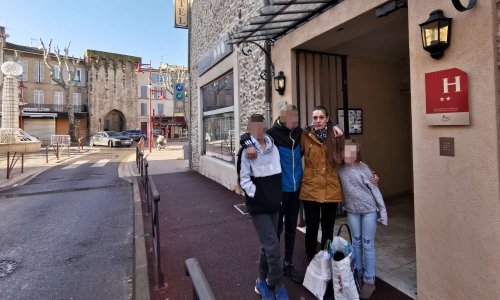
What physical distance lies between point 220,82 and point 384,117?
179 inches

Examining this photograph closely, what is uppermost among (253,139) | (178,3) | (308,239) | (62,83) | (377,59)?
(62,83)

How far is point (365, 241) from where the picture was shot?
2.69m

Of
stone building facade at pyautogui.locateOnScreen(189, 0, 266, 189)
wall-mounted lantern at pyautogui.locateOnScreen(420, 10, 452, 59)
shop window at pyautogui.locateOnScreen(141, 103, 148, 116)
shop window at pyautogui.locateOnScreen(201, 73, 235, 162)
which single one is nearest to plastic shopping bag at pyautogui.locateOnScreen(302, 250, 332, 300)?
wall-mounted lantern at pyautogui.locateOnScreen(420, 10, 452, 59)

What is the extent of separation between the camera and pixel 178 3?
1130cm

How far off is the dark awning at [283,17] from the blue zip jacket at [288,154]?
1.50 m

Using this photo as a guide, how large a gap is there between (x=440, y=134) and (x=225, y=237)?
3.12m

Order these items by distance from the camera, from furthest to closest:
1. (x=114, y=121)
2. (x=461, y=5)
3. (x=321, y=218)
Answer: (x=114, y=121) → (x=321, y=218) → (x=461, y=5)

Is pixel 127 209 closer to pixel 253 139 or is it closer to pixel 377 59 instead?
pixel 253 139

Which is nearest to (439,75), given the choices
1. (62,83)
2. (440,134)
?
(440,134)

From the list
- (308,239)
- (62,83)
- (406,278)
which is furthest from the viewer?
(62,83)

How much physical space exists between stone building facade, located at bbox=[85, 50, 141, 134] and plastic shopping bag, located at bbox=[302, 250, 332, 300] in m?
39.6

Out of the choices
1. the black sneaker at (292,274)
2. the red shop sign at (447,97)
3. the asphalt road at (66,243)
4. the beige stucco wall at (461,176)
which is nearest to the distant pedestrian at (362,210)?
the beige stucco wall at (461,176)

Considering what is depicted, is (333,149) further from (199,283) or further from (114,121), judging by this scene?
(114,121)

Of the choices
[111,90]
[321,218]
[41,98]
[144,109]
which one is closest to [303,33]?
[321,218]
